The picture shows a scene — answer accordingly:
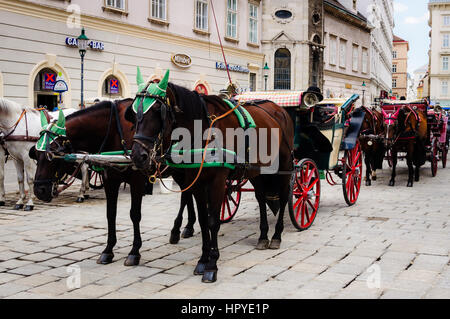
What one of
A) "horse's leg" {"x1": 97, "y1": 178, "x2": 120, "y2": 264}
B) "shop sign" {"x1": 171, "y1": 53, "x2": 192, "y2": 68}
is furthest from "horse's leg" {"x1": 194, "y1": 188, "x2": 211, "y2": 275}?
"shop sign" {"x1": 171, "y1": 53, "x2": 192, "y2": 68}

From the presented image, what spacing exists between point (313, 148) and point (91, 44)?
496 inches

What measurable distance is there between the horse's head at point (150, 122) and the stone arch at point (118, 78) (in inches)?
580

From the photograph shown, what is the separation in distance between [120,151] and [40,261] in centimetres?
151

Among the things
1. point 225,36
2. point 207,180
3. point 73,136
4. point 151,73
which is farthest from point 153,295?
point 225,36

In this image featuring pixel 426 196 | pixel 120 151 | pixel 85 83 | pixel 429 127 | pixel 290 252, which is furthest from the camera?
pixel 85 83

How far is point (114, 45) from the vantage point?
1923 centimetres

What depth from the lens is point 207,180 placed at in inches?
199

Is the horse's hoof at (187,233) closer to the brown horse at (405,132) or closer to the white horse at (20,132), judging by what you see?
the white horse at (20,132)

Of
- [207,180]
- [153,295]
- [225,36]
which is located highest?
[225,36]

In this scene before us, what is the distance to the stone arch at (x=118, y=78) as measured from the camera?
61.9 feet

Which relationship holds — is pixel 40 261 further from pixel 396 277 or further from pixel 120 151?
pixel 396 277

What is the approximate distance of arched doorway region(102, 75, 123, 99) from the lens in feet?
63.8
